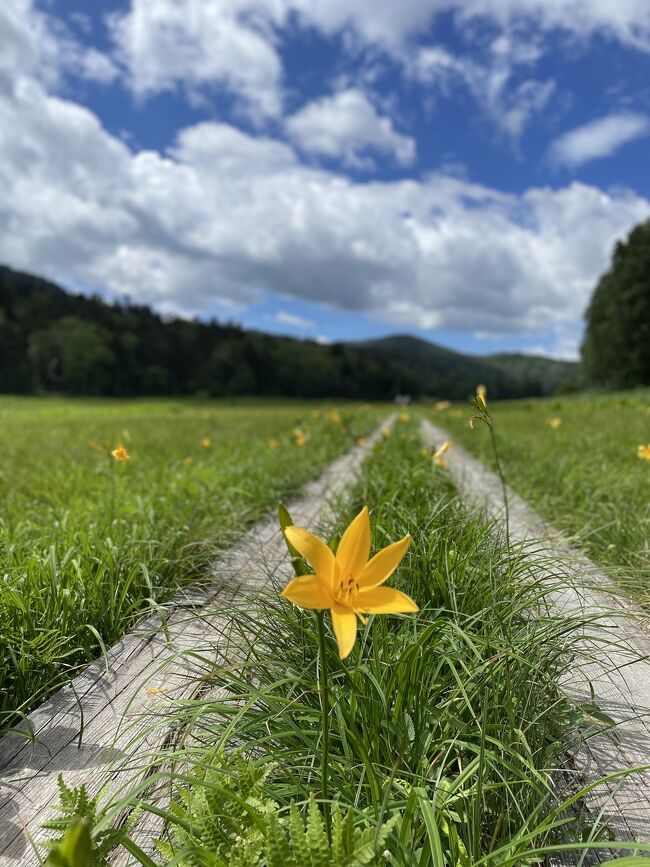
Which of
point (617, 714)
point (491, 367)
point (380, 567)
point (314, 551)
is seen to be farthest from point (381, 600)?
point (491, 367)

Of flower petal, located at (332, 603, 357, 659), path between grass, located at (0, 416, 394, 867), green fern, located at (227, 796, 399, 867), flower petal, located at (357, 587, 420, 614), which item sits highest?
flower petal, located at (357, 587, 420, 614)

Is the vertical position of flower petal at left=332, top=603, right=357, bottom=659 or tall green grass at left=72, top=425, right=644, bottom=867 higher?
flower petal at left=332, top=603, right=357, bottom=659

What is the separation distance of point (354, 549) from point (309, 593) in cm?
13

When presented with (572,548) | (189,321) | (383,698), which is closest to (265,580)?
(383,698)

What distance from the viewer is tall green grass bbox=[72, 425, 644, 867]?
99 centimetres

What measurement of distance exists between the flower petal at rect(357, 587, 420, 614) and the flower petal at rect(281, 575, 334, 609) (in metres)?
0.06

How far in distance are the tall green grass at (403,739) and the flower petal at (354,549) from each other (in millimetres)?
347

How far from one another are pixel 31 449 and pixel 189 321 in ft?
199

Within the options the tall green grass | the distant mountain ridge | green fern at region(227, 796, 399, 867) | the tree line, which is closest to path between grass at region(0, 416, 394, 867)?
the tall green grass

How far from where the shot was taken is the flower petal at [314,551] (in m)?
0.84

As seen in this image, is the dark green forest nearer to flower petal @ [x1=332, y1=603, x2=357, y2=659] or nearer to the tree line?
the tree line

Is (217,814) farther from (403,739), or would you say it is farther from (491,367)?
(491,367)

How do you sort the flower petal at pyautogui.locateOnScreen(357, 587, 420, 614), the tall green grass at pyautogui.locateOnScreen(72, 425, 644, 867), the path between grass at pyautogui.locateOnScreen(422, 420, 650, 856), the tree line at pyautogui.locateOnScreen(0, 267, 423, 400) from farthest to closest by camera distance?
the tree line at pyautogui.locateOnScreen(0, 267, 423, 400), the path between grass at pyautogui.locateOnScreen(422, 420, 650, 856), the tall green grass at pyautogui.locateOnScreen(72, 425, 644, 867), the flower petal at pyautogui.locateOnScreen(357, 587, 420, 614)

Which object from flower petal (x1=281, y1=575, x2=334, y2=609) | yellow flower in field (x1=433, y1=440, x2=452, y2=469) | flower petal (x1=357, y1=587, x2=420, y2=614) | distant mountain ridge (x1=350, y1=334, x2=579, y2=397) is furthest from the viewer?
distant mountain ridge (x1=350, y1=334, x2=579, y2=397)
